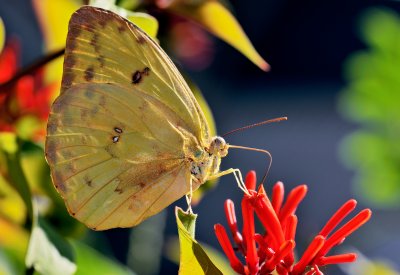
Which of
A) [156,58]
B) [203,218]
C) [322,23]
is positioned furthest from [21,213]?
[322,23]

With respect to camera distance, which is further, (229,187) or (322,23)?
(322,23)

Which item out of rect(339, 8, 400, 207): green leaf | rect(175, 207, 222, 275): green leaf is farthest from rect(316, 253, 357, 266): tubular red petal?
rect(339, 8, 400, 207): green leaf

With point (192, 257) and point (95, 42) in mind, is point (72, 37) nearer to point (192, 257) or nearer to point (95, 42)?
point (95, 42)

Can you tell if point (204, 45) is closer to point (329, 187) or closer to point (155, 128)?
point (155, 128)

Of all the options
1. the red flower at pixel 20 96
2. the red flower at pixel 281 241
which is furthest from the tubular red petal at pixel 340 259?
the red flower at pixel 20 96

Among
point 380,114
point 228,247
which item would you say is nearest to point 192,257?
point 228,247

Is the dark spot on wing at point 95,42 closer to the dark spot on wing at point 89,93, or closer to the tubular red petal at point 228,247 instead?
the dark spot on wing at point 89,93

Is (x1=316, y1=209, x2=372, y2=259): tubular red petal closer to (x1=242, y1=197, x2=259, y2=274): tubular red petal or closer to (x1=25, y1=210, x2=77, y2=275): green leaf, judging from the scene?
(x1=242, y1=197, x2=259, y2=274): tubular red petal
